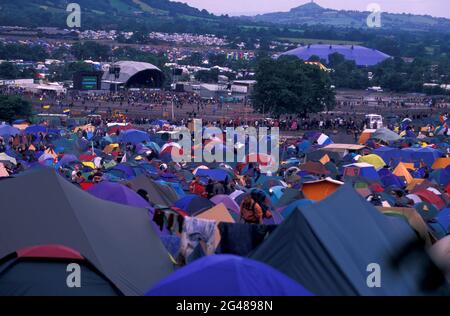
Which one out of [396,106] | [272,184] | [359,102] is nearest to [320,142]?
[272,184]

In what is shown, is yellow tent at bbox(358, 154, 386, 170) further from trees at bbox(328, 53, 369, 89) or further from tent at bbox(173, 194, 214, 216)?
trees at bbox(328, 53, 369, 89)

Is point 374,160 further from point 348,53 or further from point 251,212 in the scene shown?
point 348,53

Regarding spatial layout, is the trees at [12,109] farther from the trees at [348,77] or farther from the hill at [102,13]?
the hill at [102,13]

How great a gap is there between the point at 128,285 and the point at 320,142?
54.9ft

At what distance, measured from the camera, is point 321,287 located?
502cm

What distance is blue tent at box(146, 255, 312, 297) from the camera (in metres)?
4.00

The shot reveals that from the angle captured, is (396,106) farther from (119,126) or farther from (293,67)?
(119,126)

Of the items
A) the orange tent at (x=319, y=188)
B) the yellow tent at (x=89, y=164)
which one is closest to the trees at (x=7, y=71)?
the yellow tent at (x=89, y=164)

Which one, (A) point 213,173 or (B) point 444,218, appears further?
(A) point 213,173

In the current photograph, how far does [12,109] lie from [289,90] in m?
11.4

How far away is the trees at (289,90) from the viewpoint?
3703cm

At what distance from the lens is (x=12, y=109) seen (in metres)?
31.6

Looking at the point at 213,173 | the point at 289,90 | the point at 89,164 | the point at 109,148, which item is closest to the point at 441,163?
the point at 213,173

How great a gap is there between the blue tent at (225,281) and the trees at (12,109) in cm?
2811
